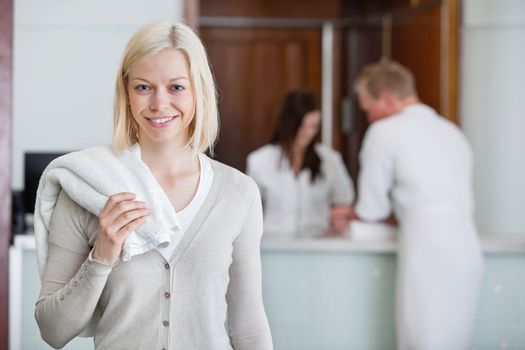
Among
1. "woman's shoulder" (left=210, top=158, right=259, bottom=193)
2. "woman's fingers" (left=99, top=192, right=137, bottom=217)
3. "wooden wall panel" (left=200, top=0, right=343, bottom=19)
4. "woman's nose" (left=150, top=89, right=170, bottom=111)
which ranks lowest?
"woman's fingers" (left=99, top=192, right=137, bottom=217)

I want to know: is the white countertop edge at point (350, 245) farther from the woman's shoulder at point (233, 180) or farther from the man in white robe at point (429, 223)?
the woman's shoulder at point (233, 180)

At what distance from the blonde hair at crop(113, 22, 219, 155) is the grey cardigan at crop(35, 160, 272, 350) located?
0.28 feet

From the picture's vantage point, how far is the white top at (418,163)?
3143 mm

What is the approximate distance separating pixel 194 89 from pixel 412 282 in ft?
7.32

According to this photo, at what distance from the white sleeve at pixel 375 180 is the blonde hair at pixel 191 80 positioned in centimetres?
209

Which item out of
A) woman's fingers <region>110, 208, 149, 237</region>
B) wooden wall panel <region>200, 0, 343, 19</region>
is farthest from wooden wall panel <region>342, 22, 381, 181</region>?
woman's fingers <region>110, 208, 149, 237</region>

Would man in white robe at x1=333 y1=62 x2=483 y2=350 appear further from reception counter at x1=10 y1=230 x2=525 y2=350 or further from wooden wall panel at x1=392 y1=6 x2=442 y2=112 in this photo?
wooden wall panel at x1=392 y1=6 x2=442 y2=112

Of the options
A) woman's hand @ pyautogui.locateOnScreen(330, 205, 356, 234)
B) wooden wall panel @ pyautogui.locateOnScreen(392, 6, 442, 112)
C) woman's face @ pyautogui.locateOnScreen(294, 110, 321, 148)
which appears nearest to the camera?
woman's hand @ pyautogui.locateOnScreen(330, 205, 356, 234)

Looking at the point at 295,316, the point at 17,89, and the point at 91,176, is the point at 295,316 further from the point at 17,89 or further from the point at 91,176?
the point at 91,176

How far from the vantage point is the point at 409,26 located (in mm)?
4699

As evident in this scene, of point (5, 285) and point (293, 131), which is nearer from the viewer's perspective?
point (5, 285)

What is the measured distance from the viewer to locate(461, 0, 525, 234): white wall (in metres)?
4.41

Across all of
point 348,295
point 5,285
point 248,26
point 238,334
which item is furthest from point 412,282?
point 248,26

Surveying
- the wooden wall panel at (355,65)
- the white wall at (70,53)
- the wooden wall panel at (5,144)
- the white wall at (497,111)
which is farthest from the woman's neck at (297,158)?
the wooden wall panel at (5,144)
